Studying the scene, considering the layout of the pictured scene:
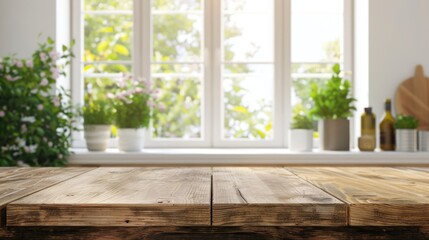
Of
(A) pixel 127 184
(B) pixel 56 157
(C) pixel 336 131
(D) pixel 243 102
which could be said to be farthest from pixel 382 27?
(A) pixel 127 184

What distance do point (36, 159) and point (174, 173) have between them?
1703 mm

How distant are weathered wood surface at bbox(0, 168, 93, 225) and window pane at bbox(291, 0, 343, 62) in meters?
2.44

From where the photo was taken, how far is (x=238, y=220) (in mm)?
912

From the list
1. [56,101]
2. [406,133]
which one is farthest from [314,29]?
[56,101]

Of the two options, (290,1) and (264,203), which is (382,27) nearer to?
(290,1)

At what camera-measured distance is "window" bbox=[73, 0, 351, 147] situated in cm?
377

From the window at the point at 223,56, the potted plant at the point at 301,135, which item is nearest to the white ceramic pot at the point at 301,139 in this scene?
the potted plant at the point at 301,135

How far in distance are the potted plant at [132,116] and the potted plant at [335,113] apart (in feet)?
3.55

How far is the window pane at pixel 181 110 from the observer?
3842 mm

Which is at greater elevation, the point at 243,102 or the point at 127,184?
the point at 243,102

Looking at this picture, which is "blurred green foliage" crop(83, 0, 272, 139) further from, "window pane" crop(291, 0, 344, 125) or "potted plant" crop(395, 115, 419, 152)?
"potted plant" crop(395, 115, 419, 152)

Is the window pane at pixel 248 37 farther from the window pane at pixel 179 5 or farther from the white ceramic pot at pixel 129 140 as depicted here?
the white ceramic pot at pixel 129 140

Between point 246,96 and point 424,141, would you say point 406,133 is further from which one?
point 246,96

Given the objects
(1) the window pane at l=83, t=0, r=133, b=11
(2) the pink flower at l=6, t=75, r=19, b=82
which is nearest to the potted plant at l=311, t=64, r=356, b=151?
(1) the window pane at l=83, t=0, r=133, b=11
